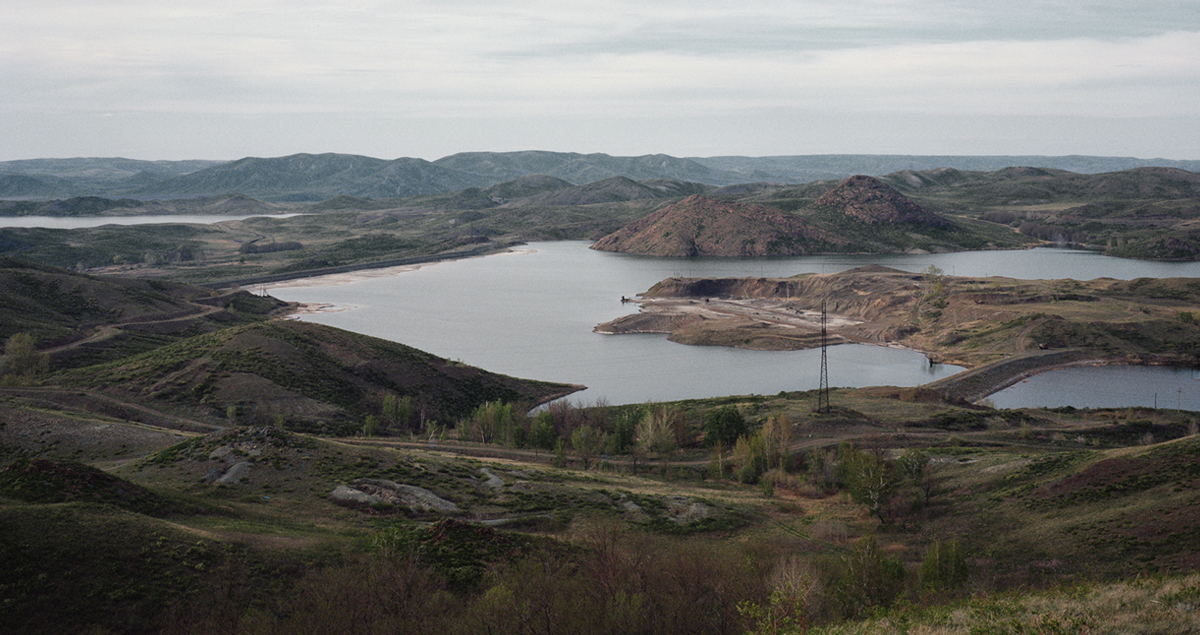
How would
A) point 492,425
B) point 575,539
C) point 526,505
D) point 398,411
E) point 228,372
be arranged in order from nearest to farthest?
point 575,539 → point 526,505 → point 492,425 → point 228,372 → point 398,411

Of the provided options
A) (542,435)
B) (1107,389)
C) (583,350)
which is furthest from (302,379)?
(1107,389)

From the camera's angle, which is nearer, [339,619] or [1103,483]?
[339,619]

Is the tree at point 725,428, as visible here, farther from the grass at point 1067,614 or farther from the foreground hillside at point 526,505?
the grass at point 1067,614

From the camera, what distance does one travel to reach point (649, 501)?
40.1 m

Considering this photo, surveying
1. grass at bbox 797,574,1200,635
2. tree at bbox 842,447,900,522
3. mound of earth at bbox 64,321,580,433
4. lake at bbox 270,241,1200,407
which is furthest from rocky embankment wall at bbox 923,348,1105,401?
grass at bbox 797,574,1200,635

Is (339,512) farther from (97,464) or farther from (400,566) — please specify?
(97,464)

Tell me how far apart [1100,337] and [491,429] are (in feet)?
273

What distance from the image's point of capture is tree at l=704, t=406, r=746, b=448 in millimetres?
60438

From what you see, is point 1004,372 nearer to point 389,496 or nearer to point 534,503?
point 534,503

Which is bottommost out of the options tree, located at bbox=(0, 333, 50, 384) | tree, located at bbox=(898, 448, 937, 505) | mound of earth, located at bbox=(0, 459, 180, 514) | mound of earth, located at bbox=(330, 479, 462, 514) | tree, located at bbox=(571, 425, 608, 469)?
tree, located at bbox=(571, 425, 608, 469)

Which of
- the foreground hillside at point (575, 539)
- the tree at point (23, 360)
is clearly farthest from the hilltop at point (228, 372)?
the foreground hillside at point (575, 539)

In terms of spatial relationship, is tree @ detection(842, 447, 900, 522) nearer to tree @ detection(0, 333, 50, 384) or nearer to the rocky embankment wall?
the rocky embankment wall

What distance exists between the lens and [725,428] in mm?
60469

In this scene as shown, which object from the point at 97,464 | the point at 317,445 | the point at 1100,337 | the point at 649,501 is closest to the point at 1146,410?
the point at 1100,337
